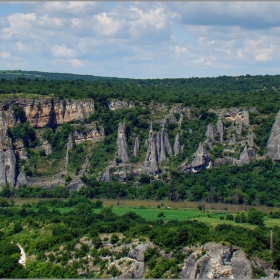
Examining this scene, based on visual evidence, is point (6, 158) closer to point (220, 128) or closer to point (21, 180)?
point (21, 180)

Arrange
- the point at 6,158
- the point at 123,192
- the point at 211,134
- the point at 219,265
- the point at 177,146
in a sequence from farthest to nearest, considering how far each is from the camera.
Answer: the point at 177,146
the point at 211,134
the point at 6,158
the point at 123,192
the point at 219,265

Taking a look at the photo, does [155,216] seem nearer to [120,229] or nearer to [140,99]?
[120,229]

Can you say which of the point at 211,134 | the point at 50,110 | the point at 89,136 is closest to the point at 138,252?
the point at 211,134

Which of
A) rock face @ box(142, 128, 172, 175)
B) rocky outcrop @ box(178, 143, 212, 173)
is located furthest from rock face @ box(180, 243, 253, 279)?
rock face @ box(142, 128, 172, 175)

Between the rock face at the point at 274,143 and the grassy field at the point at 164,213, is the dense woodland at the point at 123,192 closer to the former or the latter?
the rock face at the point at 274,143

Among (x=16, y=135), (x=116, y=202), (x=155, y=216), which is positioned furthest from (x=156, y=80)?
(x=155, y=216)

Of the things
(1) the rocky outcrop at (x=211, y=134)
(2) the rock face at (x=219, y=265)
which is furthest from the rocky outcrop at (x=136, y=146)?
(2) the rock face at (x=219, y=265)
